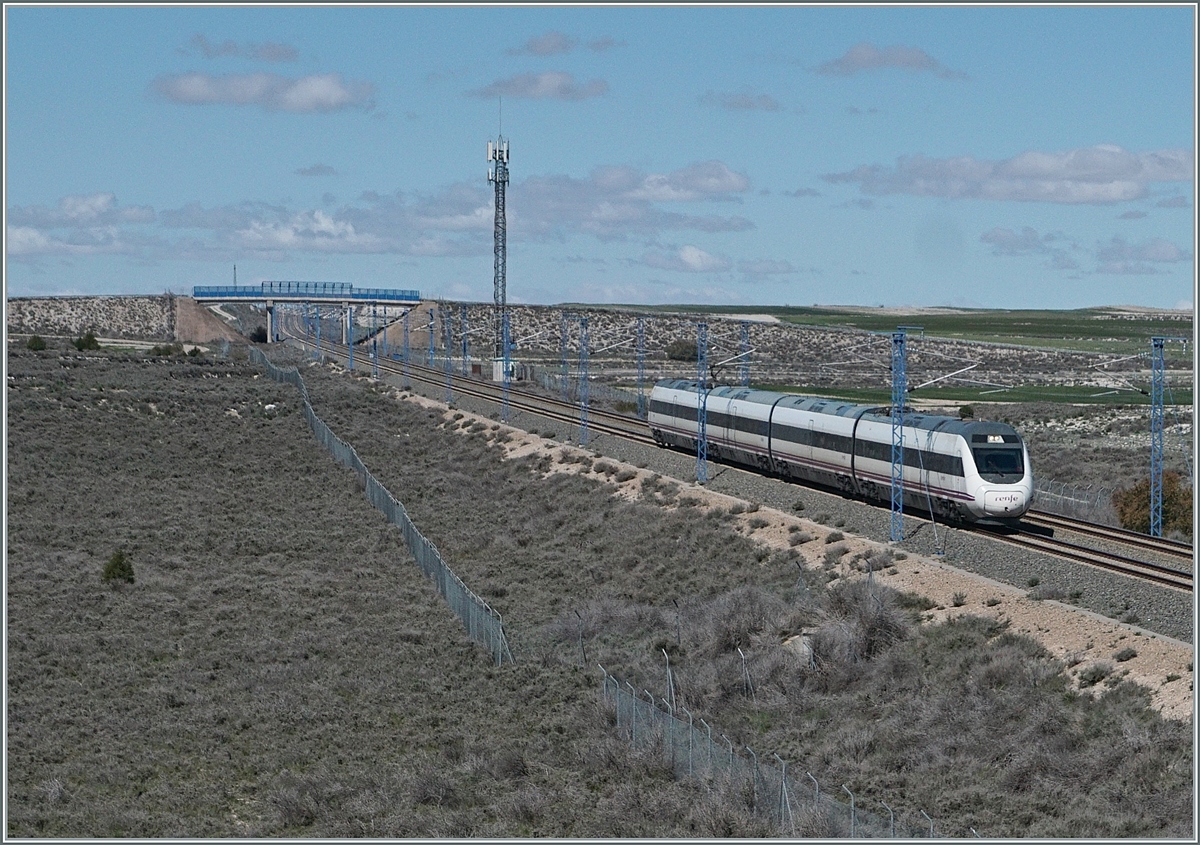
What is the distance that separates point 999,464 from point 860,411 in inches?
319

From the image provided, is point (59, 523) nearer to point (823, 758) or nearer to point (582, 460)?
point (582, 460)

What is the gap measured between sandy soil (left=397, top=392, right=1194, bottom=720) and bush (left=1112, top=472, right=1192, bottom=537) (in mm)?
9850

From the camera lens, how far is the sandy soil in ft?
85.7

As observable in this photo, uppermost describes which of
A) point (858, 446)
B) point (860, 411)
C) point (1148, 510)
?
point (860, 411)

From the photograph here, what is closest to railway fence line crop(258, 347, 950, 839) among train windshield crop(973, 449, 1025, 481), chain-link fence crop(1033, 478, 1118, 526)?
train windshield crop(973, 449, 1025, 481)

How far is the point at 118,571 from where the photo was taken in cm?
4184

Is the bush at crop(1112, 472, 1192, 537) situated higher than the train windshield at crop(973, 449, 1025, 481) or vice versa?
the train windshield at crop(973, 449, 1025, 481)

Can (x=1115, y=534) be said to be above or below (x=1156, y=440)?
below

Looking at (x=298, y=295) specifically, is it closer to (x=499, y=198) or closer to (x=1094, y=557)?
(x=499, y=198)

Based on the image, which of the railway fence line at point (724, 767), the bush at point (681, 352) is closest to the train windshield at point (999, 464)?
the railway fence line at point (724, 767)

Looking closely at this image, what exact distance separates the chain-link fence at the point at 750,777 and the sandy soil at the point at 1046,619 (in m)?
6.18

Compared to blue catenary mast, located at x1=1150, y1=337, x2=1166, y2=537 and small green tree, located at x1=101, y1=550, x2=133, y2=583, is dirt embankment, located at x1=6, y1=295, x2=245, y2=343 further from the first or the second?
Answer: blue catenary mast, located at x1=1150, y1=337, x2=1166, y2=537

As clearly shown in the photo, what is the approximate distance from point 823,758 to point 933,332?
170m

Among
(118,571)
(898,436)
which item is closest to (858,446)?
(898,436)
